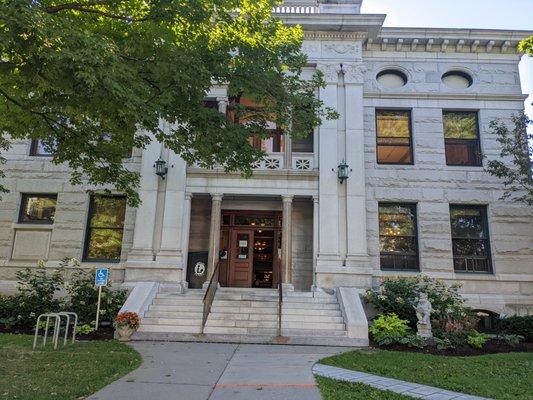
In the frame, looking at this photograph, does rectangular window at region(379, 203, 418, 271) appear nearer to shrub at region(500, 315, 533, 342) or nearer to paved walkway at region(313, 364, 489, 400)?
shrub at region(500, 315, 533, 342)

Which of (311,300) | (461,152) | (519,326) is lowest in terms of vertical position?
(519,326)

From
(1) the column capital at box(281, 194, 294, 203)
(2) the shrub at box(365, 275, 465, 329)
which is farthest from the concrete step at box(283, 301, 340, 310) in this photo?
(1) the column capital at box(281, 194, 294, 203)

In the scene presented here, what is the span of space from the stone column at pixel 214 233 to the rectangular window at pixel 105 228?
11.5ft

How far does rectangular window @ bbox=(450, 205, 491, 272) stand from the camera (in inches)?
596

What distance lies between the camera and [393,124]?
1648 centimetres

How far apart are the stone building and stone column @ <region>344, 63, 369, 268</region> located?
5cm

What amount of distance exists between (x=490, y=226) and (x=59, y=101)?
47.1 ft

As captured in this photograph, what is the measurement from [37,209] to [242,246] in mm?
7927

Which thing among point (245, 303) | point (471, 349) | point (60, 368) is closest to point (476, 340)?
point (471, 349)

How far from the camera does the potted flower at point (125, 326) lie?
1073cm

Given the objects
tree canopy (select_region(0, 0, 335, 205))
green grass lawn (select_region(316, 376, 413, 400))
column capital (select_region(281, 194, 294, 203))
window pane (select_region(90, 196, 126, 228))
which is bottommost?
green grass lawn (select_region(316, 376, 413, 400))

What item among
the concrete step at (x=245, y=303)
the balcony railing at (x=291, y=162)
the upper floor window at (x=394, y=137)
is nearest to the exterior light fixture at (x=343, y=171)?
the balcony railing at (x=291, y=162)

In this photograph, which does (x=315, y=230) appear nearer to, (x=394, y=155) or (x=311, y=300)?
(x=311, y=300)

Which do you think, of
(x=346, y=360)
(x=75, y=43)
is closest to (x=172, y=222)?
(x=346, y=360)
